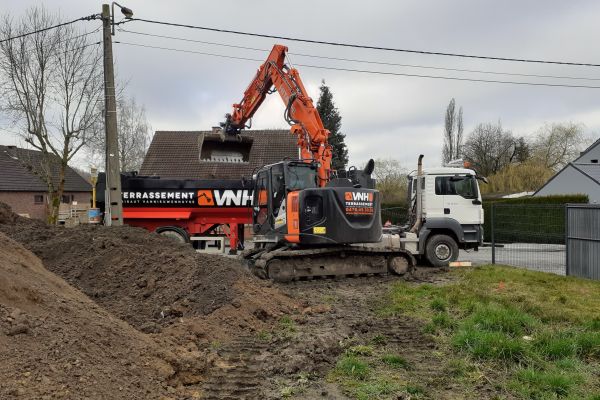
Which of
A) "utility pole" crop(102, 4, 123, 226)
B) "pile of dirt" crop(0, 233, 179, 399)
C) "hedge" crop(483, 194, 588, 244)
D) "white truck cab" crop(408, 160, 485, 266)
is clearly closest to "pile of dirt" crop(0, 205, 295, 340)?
"pile of dirt" crop(0, 233, 179, 399)

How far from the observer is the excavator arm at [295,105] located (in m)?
11.7

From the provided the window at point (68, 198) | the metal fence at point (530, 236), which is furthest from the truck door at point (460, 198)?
the window at point (68, 198)

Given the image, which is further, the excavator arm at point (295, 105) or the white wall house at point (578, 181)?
the white wall house at point (578, 181)

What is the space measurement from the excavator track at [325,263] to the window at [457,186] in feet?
8.31

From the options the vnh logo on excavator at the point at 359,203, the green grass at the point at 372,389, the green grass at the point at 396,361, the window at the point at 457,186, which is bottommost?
the green grass at the point at 372,389

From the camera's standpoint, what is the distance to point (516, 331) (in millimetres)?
5957

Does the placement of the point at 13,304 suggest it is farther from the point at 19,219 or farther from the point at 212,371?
the point at 19,219

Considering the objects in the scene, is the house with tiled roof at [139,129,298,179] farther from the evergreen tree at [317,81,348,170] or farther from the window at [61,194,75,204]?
the window at [61,194,75,204]

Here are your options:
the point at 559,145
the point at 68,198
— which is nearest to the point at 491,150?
the point at 559,145

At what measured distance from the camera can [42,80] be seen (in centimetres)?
2330

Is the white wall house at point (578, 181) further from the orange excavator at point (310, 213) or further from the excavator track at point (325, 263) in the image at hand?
the orange excavator at point (310, 213)

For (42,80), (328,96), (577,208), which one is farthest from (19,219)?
(328,96)

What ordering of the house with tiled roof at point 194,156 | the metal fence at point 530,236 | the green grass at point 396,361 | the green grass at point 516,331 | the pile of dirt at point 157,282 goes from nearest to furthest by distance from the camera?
1. the green grass at point 516,331
2. the green grass at point 396,361
3. the pile of dirt at point 157,282
4. the metal fence at point 530,236
5. the house with tiled roof at point 194,156

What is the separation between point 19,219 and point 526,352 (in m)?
10.1
